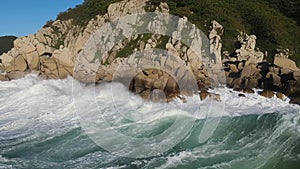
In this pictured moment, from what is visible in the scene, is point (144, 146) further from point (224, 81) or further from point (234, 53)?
point (234, 53)

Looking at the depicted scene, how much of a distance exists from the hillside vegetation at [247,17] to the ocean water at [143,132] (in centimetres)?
2257

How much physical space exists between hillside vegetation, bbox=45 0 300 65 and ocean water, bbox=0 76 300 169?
22.6 meters

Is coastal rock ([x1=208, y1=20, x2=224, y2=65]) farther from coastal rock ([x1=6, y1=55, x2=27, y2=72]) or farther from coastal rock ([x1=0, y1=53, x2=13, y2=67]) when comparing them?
coastal rock ([x1=0, y1=53, x2=13, y2=67])

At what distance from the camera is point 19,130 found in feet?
65.1

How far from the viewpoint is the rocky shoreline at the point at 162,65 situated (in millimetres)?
24920

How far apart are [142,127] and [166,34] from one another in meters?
29.7

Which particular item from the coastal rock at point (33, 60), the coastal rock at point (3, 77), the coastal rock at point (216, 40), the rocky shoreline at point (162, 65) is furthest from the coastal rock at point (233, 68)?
the coastal rock at point (3, 77)

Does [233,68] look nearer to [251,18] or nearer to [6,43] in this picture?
[251,18]

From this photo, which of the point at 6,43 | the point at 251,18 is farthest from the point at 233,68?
the point at 6,43

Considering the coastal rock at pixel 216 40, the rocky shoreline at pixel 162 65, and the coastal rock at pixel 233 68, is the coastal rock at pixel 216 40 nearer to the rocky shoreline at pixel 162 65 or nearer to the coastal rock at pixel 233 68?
the rocky shoreline at pixel 162 65

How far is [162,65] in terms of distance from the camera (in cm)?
2678

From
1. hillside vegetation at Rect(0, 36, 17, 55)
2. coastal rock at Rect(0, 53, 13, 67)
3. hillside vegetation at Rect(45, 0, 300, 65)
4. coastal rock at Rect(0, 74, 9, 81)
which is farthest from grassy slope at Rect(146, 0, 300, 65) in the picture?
hillside vegetation at Rect(0, 36, 17, 55)

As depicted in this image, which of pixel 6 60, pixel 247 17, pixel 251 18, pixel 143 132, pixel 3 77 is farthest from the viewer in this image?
pixel 247 17

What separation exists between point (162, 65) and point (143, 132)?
31.3 feet
